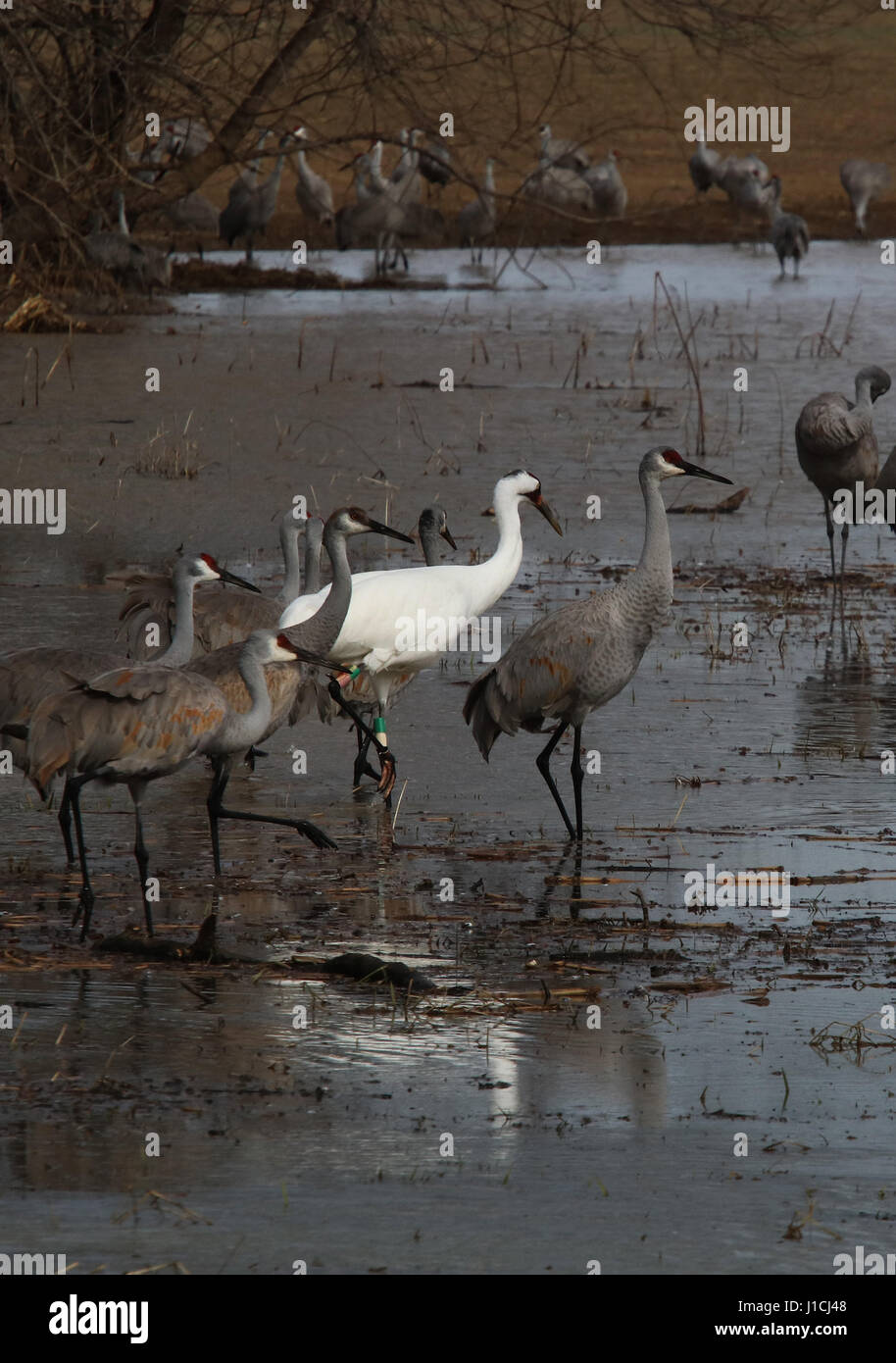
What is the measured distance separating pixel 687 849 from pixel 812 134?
45.2m

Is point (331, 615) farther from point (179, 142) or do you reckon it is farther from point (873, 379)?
point (179, 142)

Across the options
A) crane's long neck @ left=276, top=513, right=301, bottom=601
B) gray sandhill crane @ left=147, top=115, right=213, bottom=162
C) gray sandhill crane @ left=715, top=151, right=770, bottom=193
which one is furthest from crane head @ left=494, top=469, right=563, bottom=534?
gray sandhill crane @ left=715, top=151, right=770, bottom=193

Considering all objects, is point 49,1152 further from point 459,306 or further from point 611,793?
point 459,306

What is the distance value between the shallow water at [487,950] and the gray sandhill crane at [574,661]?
0.90ft

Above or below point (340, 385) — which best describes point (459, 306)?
above

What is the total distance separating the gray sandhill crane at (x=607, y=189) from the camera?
3562 cm

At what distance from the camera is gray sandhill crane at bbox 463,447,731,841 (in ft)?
23.5

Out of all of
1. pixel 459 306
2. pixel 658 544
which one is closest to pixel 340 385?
pixel 459 306

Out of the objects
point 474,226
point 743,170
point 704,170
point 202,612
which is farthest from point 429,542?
point 704,170

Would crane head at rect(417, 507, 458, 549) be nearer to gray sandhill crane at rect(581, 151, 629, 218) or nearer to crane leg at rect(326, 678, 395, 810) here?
crane leg at rect(326, 678, 395, 810)

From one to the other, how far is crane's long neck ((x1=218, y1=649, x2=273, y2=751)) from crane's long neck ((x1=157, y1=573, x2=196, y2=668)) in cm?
48

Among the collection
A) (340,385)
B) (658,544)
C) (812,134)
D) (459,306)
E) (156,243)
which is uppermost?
(812,134)

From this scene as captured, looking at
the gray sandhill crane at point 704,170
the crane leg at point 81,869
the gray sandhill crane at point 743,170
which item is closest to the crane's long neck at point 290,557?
the crane leg at point 81,869

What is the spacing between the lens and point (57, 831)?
6.79 m
